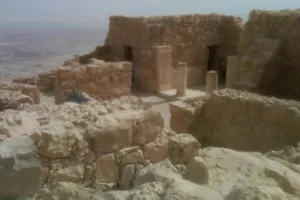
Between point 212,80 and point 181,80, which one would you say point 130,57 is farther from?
point 212,80

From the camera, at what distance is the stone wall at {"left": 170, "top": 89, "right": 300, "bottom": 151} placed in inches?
248

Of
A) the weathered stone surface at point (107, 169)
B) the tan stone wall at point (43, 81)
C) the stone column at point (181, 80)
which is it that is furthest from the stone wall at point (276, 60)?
the tan stone wall at point (43, 81)

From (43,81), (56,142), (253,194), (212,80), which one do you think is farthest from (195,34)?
(253,194)

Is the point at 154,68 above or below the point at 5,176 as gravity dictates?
below

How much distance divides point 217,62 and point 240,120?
10.3 m

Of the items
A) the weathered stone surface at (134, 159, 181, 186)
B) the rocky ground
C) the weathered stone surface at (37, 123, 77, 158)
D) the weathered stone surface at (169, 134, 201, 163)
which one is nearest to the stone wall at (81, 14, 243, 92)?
the rocky ground

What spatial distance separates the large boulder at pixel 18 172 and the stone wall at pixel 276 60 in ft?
26.2

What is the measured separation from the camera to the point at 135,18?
1442cm

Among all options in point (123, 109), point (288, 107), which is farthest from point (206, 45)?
point (123, 109)

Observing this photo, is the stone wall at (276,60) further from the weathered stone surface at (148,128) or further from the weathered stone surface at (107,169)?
the weathered stone surface at (107,169)

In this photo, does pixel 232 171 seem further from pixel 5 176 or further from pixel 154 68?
pixel 154 68

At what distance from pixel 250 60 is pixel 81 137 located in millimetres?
7380

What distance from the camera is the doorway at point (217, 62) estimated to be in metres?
16.6

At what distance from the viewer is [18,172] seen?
9.08 ft
